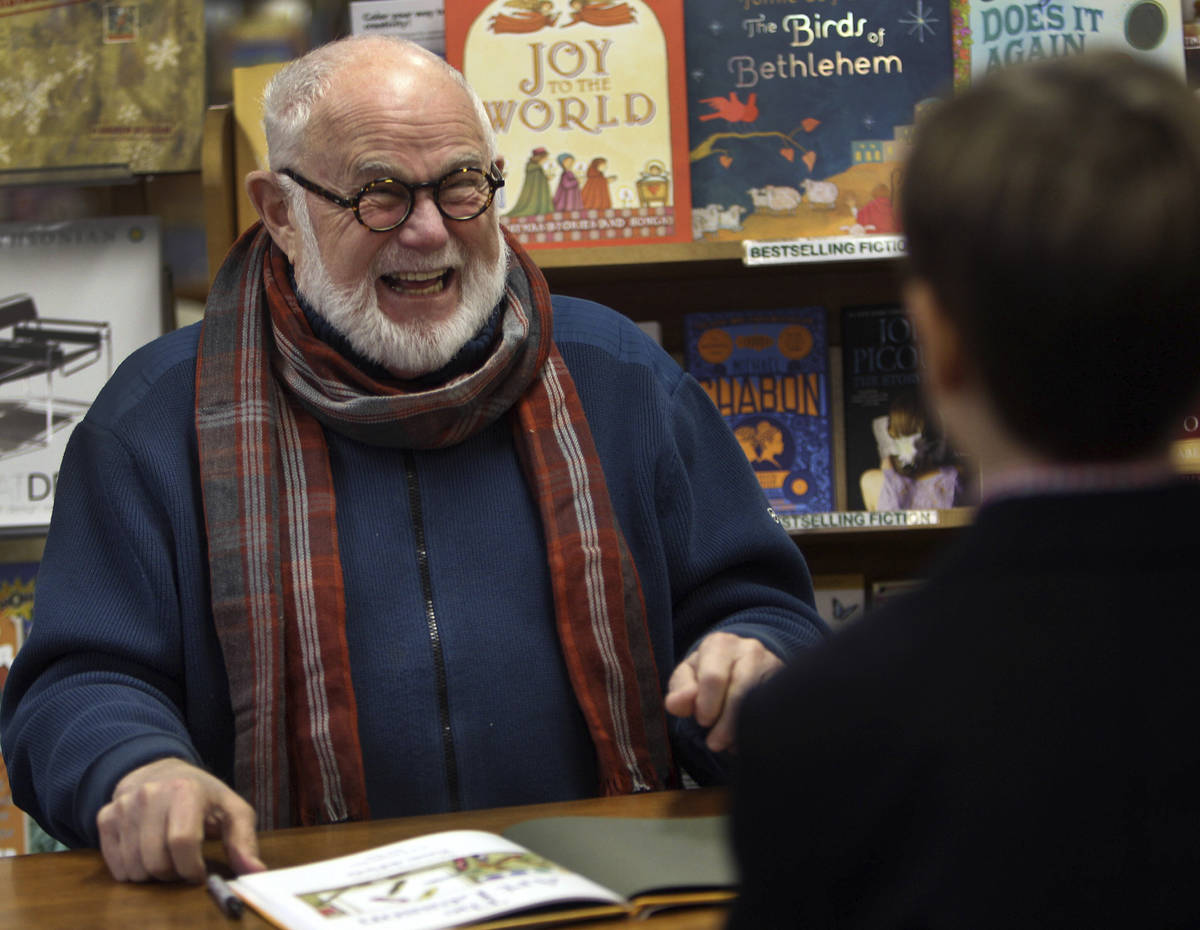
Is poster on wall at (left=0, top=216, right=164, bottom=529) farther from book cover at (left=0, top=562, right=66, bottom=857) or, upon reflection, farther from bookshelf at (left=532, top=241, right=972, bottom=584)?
bookshelf at (left=532, top=241, right=972, bottom=584)

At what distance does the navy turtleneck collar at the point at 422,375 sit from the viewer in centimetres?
158

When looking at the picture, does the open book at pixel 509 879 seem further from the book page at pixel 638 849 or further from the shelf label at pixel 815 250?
the shelf label at pixel 815 250

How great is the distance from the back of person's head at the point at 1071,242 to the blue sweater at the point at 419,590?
75 centimetres

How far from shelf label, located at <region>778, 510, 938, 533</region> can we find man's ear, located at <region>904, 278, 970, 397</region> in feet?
4.93

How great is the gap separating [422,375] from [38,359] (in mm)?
1077

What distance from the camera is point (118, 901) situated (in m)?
0.96

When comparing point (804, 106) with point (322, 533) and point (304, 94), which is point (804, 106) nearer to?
point (304, 94)

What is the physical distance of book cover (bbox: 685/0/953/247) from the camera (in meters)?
2.14

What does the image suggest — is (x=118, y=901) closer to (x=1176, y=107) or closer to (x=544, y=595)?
(x=544, y=595)

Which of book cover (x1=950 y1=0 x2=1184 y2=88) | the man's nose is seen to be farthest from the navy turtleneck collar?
book cover (x1=950 y1=0 x2=1184 y2=88)

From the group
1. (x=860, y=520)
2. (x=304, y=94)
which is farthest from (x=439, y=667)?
(x=860, y=520)

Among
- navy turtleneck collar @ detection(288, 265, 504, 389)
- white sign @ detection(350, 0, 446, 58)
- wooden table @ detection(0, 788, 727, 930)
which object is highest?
white sign @ detection(350, 0, 446, 58)

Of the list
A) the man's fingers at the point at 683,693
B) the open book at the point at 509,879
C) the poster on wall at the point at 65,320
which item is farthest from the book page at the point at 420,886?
the poster on wall at the point at 65,320

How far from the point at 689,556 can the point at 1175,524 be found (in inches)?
39.2
